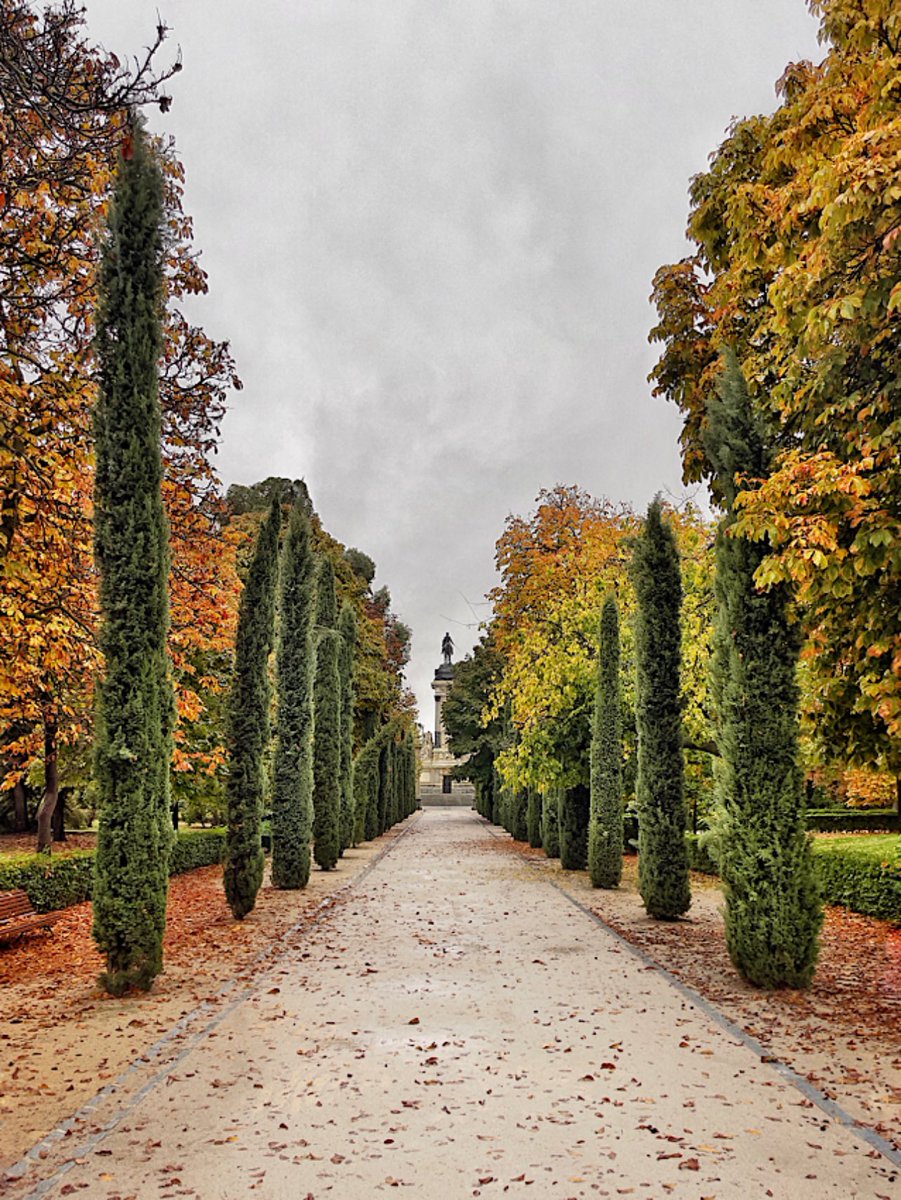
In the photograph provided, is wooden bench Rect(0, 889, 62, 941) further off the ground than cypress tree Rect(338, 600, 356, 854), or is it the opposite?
cypress tree Rect(338, 600, 356, 854)

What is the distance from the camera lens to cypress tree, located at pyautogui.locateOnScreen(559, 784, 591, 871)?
20.5 metres

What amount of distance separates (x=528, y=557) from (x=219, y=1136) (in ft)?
81.1

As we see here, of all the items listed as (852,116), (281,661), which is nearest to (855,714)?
(852,116)

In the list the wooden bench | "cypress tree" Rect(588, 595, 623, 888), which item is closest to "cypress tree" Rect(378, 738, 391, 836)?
"cypress tree" Rect(588, 595, 623, 888)

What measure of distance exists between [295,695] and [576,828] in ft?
23.9

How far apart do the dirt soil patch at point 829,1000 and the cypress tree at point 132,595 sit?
517 centimetres

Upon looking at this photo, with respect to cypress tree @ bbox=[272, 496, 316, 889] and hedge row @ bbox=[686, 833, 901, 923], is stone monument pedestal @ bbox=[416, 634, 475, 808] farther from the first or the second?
hedge row @ bbox=[686, 833, 901, 923]

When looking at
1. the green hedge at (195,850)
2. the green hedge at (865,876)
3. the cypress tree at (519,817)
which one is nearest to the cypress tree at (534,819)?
the cypress tree at (519,817)

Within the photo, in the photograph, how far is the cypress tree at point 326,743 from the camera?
20.4 meters

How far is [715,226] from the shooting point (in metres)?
8.33

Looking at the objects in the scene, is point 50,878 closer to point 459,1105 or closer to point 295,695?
point 295,695

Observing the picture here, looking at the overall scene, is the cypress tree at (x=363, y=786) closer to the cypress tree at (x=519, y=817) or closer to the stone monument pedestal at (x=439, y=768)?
the cypress tree at (x=519, y=817)

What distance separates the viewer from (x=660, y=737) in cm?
1298

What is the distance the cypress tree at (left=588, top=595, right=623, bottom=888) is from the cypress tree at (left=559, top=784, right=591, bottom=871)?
10.4 ft
